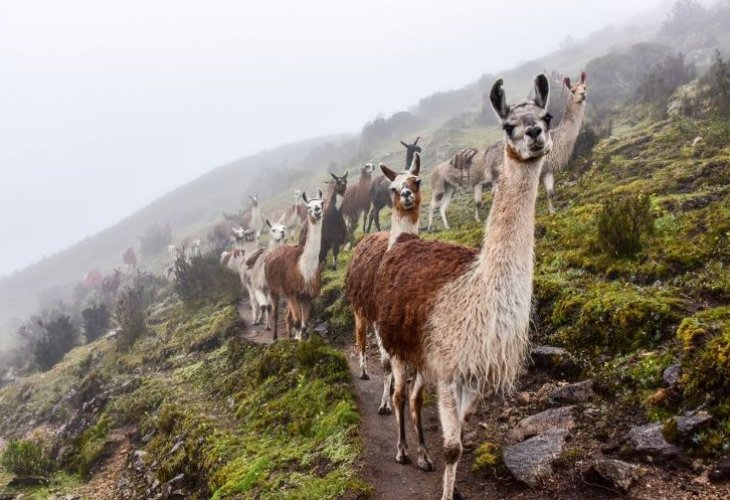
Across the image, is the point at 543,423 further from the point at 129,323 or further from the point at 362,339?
the point at 129,323

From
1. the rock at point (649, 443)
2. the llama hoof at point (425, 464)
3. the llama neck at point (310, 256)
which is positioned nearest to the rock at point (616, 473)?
the rock at point (649, 443)

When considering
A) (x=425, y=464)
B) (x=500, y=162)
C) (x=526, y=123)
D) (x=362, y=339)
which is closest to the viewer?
(x=526, y=123)

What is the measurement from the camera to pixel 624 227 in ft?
22.7

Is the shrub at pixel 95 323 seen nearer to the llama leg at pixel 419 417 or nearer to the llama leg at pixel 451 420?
the llama leg at pixel 419 417

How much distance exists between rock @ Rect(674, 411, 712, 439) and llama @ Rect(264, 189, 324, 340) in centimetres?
660

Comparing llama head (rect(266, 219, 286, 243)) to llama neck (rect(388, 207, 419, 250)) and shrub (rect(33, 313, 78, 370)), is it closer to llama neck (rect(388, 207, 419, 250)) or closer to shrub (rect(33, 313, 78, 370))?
llama neck (rect(388, 207, 419, 250))

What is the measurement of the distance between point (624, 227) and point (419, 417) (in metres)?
4.10

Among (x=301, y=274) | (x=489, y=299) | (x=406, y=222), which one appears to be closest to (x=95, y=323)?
(x=301, y=274)

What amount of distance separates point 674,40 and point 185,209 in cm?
5367

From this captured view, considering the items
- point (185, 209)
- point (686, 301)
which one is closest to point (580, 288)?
point (686, 301)

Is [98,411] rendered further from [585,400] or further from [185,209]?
[185,209]

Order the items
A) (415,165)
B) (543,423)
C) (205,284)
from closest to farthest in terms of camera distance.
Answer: (543,423)
(415,165)
(205,284)

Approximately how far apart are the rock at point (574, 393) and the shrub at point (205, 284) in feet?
39.2

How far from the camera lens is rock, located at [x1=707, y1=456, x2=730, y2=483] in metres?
3.46
